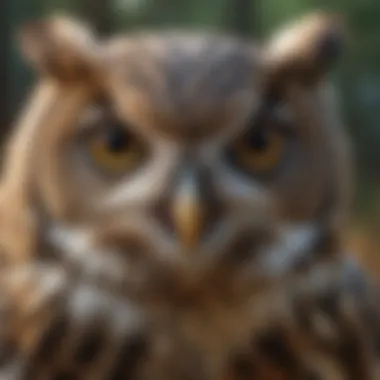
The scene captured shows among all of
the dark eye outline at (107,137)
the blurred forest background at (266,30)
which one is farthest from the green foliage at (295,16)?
the dark eye outline at (107,137)

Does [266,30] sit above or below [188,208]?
above

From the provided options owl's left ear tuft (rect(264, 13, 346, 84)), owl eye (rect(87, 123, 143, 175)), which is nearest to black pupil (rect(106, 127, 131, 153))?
owl eye (rect(87, 123, 143, 175))

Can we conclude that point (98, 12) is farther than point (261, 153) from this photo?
Yes

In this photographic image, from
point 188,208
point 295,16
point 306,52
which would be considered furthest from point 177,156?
point 295,16

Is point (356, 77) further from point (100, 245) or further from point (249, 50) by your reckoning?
point (100, 245)

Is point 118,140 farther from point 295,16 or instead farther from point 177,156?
point 295,16

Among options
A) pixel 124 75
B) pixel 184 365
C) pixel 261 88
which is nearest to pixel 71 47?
pixel 124 75

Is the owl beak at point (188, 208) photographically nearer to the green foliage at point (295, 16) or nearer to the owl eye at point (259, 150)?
the owl eye at point (259, 150)
